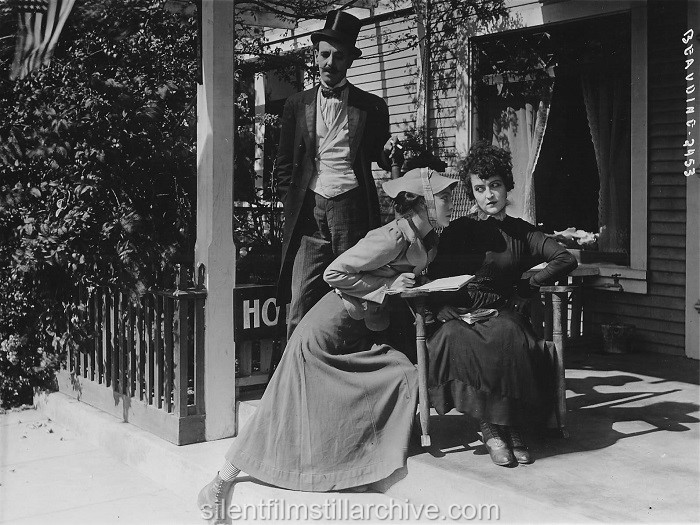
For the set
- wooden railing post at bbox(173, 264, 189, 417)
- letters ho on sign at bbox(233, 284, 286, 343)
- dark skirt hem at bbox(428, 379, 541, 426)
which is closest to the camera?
dark skirt hem at bbox(428, 379, 541, 426)

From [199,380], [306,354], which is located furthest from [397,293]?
[199,380]

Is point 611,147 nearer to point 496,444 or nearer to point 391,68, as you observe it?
point 391,68

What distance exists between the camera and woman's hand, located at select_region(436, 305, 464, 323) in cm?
413

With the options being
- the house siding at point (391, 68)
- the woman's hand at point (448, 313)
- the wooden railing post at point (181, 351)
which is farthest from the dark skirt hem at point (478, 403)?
the house siding at point (391, 68)

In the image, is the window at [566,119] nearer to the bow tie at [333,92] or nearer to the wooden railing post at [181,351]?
the bow tie at [333,92]

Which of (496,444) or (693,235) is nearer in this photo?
(496,444)

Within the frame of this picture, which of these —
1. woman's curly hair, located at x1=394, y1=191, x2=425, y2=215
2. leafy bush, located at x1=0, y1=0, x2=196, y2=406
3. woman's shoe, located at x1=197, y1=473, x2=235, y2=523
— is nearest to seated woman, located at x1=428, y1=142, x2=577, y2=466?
woman's curly hair, located at x1=394, y1=191, x2=425, y2=215

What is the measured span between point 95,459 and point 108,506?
0.93 metres

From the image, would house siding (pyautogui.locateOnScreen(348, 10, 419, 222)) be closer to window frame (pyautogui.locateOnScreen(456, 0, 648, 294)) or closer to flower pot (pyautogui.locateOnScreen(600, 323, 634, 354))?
window frame (pyautogui.locateOnScreen(456, 0, 648, 294))

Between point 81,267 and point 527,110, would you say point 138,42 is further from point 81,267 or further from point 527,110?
point 527,110

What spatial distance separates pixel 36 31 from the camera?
625 cm

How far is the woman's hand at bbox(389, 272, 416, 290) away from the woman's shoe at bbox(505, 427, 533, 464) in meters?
0.83

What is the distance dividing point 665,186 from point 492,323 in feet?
11.8

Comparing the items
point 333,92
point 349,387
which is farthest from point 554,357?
point 333,92
